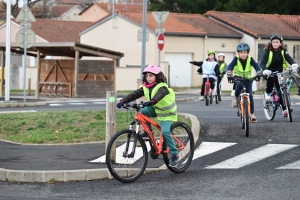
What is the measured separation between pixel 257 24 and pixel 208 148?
141ft

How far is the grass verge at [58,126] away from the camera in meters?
14.3

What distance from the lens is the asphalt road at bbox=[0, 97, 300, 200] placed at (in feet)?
29.5

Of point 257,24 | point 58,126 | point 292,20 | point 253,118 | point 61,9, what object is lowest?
point 58,126

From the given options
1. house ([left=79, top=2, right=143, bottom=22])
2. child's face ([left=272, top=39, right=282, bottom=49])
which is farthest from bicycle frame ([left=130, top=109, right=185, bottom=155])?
house ([left=79, top=2, right=143, bottom=22])

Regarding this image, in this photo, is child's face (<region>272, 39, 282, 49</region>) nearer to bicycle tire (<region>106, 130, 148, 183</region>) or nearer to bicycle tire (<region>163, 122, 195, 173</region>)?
bicycle tire (<region>163, 122, 195, 173</region>)

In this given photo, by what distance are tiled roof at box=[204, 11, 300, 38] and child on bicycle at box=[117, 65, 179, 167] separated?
41468 mm

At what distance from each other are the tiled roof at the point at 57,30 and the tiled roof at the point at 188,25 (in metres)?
12.9

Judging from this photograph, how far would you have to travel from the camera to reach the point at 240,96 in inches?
564

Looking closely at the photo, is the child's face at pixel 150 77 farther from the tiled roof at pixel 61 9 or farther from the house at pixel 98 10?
the tiled roof at pixel 61 9

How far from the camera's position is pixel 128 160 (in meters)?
10.2

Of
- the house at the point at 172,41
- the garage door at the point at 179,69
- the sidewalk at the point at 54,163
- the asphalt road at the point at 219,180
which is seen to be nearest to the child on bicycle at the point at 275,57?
the sidewalk at the point at 54,163

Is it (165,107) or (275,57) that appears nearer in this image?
(165,107)

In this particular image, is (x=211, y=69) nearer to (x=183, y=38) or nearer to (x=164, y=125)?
(x=164, y=125)

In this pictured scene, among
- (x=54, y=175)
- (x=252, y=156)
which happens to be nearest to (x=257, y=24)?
(x=252, y=156)
